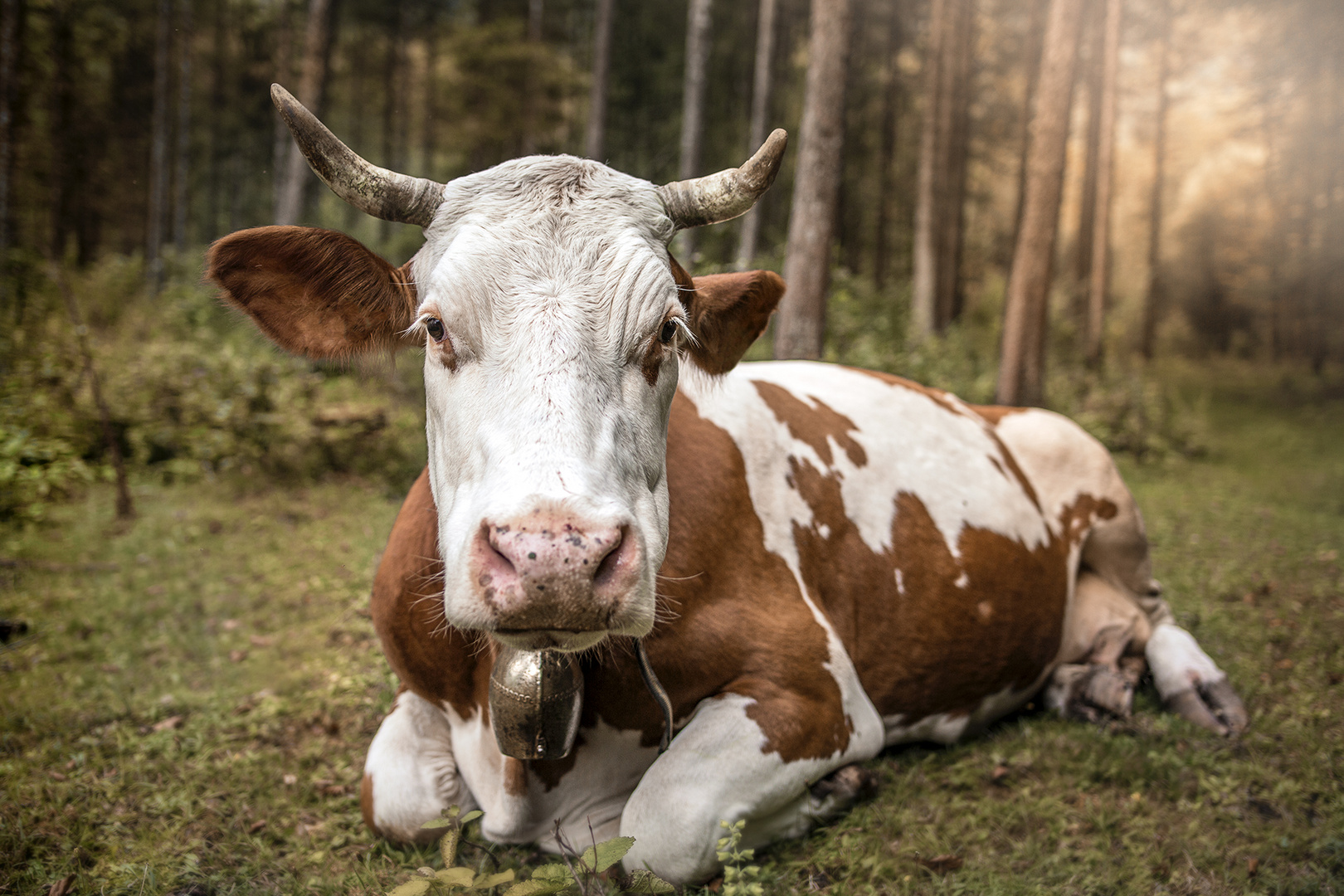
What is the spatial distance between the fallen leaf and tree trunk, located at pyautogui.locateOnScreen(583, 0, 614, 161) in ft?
44.3

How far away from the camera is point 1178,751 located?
3.42 metres

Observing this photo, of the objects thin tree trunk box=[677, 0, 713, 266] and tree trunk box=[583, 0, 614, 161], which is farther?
tree trunk box=[583, 0, 614, 161]

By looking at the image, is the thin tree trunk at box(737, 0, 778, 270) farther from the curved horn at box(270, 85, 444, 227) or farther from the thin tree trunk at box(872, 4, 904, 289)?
the curved horn at box(270, 85, 444, 227)

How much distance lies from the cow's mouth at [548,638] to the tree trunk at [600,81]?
1370 centimetres

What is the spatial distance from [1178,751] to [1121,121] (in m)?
30.2

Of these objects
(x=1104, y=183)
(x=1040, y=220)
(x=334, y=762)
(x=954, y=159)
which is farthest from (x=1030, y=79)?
(x=334, y=762)

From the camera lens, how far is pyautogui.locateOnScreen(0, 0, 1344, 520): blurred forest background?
25.2ft

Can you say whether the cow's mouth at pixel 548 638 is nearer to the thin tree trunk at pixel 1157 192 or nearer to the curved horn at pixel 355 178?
the curved horn at pixel 355 178

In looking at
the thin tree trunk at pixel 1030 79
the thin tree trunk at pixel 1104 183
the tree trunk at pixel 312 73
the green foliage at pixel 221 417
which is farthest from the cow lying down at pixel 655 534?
the thin tree trunk at pixel 1104 183

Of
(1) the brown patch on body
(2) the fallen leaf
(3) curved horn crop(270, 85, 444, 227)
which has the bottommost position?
(2) the fallen leaf

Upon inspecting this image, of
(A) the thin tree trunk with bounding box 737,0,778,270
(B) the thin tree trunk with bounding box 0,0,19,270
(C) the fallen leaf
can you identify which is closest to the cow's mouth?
(C) the fallen leaf

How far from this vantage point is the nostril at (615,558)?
64.4 inches

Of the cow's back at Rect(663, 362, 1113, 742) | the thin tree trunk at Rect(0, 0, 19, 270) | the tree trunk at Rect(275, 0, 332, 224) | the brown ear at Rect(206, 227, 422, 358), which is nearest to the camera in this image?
the brown ear at Rect(206, 227, 422, 358)

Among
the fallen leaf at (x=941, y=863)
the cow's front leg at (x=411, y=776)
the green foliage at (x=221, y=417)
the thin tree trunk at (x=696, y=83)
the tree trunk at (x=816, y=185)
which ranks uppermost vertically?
the thin tree trunk at (x=696, y=83)
